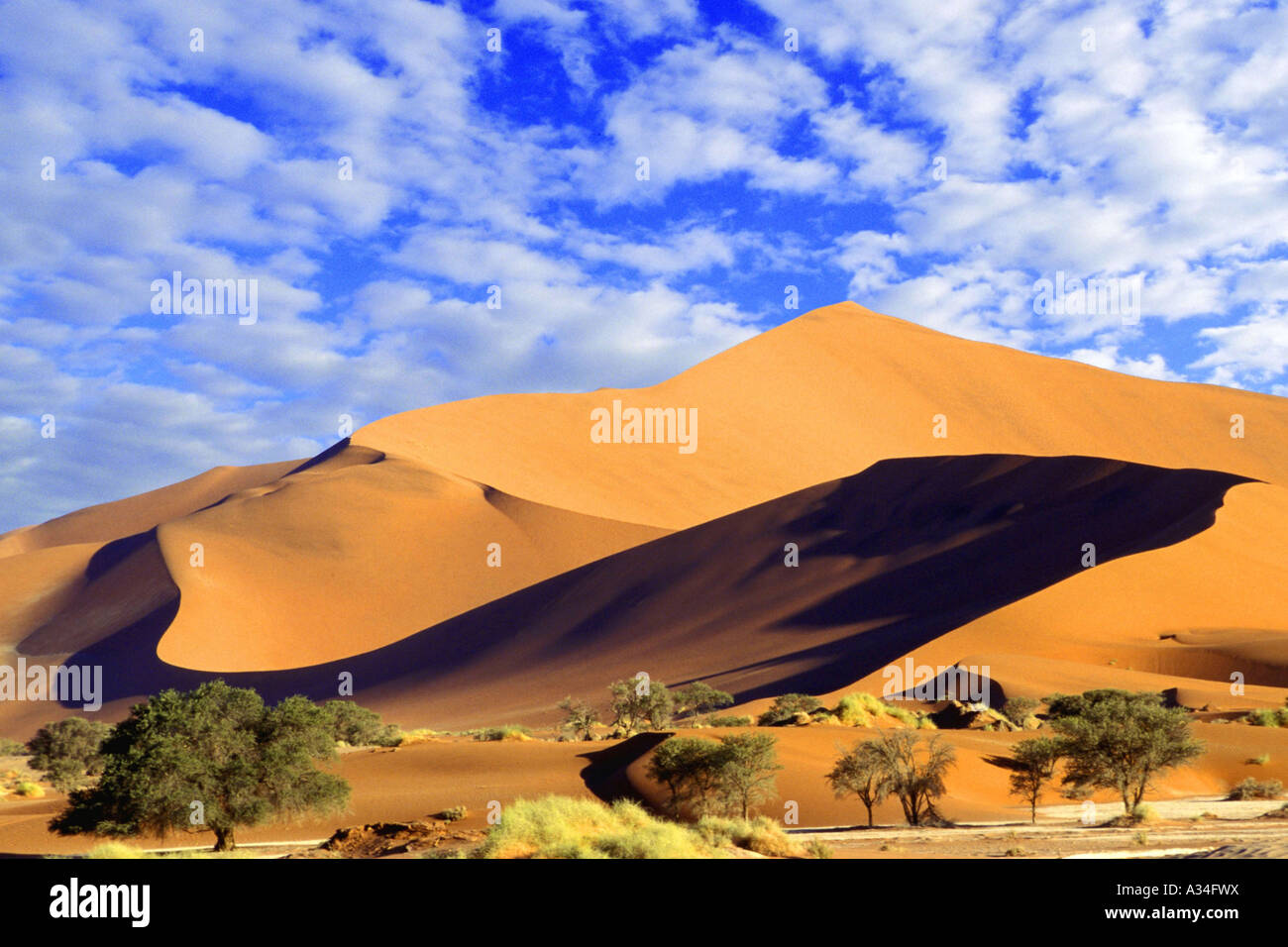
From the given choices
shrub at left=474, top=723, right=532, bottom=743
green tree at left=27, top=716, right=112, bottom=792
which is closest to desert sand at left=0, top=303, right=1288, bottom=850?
shrub at left=474, top=723, right=532, bottom=743

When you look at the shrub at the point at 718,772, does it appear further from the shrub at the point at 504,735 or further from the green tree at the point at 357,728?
the green tree at the point at 357,728

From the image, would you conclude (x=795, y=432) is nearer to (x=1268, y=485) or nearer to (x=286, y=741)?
(x=1268, y=485)

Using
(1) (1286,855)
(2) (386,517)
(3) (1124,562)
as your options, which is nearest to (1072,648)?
(3) (1124,562)

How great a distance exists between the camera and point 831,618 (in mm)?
56469

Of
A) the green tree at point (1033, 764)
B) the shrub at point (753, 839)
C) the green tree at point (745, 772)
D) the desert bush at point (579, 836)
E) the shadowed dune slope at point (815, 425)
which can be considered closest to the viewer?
the desert bush at point (579, 836)

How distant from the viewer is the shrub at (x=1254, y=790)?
23656 millimetres

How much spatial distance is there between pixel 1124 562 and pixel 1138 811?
105 ft

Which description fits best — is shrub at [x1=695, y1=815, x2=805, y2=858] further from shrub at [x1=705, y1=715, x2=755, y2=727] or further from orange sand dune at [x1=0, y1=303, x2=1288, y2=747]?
orange sand dune at [x1=0, y1=303, x2=1288, y2=747]

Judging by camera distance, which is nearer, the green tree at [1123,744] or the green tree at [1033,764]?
the green tree at [1123,744]

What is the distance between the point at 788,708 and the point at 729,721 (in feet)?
16.9

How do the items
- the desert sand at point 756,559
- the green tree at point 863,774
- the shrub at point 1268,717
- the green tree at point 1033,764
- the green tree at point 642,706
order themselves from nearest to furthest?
the green tree at point 863,774 < the green tree at point 1033,764 < the shrub at point 1268,717 < the green tree at point 642,706 < the desert sand at point 756,559

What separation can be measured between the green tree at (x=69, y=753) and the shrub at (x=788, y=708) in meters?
23.4

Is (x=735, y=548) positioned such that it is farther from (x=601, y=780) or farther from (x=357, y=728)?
(x=601, y=780)

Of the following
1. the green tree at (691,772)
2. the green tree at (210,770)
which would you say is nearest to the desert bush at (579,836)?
the green tree at (691,772)
